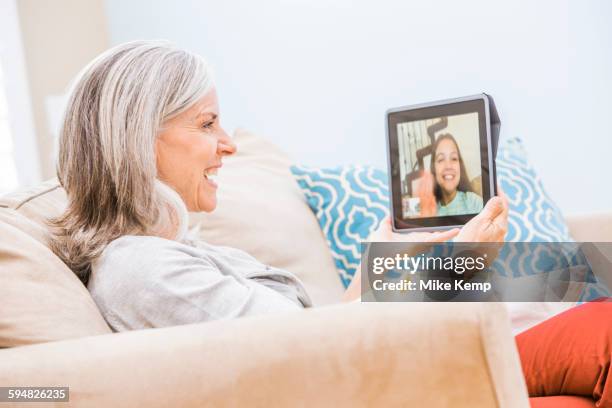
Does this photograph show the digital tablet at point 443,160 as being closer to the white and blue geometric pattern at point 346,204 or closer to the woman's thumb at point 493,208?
the woman's thumb at point 493,208

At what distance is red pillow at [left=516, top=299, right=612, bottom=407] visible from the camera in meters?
0.89

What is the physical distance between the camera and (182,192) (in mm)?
1180

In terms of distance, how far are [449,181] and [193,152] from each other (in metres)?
0.42

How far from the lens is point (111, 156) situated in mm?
1029

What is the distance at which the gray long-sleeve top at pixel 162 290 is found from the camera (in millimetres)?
894

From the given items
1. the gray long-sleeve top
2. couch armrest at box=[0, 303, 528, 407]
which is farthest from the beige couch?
the gray long-sleeve top

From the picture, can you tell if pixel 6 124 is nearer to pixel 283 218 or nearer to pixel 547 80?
pixel 283 218

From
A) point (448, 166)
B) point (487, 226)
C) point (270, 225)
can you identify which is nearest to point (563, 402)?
point (487, 226)

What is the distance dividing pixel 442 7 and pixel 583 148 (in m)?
0.64

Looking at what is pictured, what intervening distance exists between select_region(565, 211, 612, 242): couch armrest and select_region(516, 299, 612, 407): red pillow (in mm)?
754

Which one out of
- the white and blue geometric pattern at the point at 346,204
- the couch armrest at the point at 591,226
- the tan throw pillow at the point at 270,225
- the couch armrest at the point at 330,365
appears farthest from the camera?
the couch armrest at the point at 591,226

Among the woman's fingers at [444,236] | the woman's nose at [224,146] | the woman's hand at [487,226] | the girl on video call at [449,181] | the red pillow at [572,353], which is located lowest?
the red pillow at [572,353]

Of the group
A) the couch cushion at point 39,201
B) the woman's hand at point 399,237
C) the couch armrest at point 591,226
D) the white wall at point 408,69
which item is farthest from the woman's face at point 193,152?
the white wall at point 408,69

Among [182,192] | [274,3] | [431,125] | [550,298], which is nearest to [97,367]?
[182,192]
